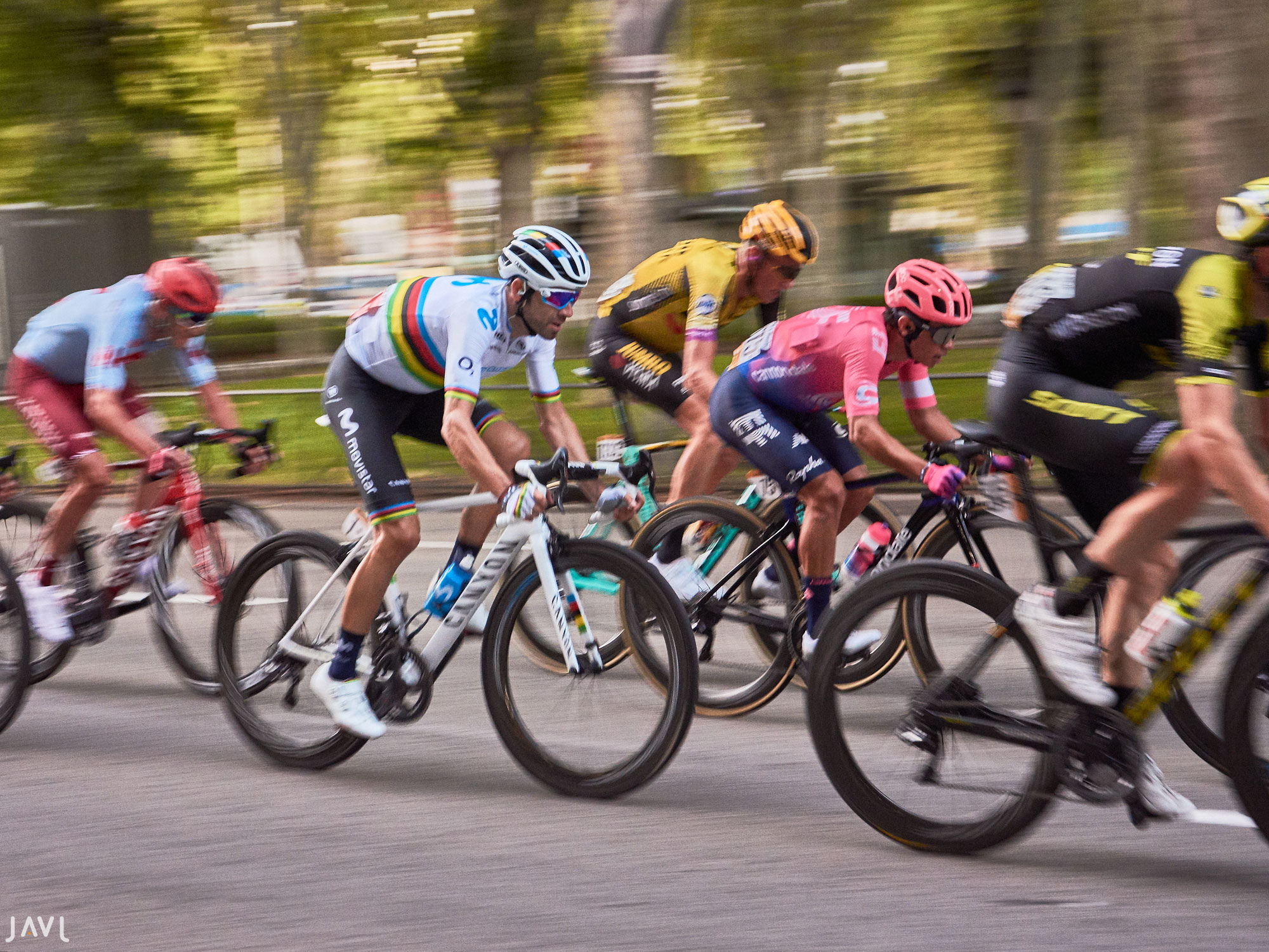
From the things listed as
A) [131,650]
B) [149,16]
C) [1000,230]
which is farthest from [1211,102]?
[1000,230]

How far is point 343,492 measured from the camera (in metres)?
12.3

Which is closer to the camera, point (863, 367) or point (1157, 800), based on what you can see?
point (1157, 800)

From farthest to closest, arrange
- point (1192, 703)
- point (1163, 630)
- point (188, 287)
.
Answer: point (188, 287), point (1192, 703), point (1163, 630)

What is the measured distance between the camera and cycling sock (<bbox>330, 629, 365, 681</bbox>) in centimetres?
506

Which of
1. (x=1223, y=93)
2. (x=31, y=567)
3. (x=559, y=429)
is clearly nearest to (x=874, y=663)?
(x=559, y=429)

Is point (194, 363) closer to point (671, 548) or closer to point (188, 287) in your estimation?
point (188, 287)

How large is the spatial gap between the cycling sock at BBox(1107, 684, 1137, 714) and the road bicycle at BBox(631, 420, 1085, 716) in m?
1.19

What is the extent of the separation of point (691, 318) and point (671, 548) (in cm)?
132

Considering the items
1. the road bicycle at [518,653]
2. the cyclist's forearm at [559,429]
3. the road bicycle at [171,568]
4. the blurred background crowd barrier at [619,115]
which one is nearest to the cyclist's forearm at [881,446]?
the cyclist's forearm at [559,429]

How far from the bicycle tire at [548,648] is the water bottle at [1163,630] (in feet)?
5.35

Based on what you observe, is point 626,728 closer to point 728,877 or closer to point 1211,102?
point 728,877

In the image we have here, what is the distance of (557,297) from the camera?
506 centimetres

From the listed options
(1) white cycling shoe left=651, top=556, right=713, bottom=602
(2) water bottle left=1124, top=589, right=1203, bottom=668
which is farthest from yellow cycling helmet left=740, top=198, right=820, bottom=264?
(2) water bottle left=1124, top=589, right=1203, bottom=668

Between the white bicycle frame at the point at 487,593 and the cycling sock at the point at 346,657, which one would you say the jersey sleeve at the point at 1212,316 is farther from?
the cycling sock at the point at 346,657
